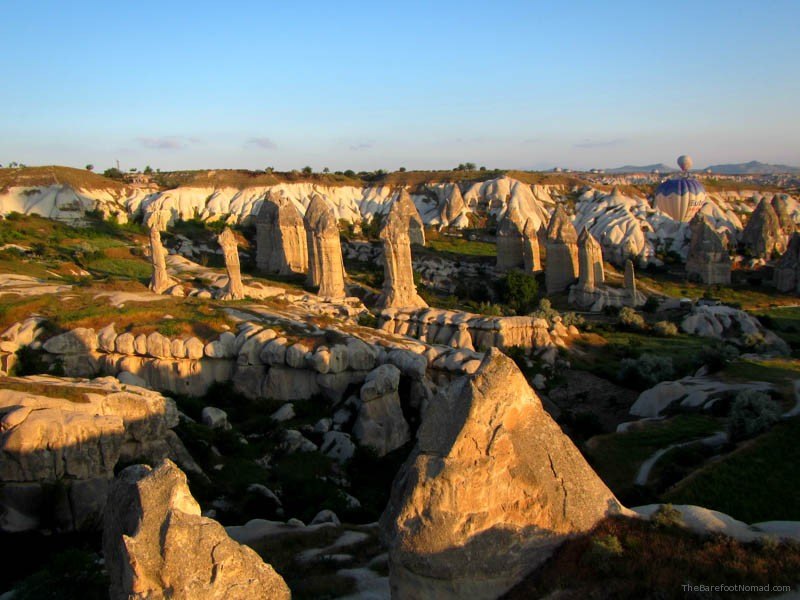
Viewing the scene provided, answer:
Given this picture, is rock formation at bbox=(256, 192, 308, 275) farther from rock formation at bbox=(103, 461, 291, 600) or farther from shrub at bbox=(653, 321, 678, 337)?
rock formation at bbox=(103, 461, 291, 600)

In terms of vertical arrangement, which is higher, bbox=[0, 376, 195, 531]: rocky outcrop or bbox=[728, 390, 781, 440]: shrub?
bbox=[0, 376, 195, 531]: rocky outcrop

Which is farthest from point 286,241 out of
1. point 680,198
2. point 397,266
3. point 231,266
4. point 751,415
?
point 680,198

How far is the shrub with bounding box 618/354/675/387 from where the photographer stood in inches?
953

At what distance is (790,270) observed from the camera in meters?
45.0

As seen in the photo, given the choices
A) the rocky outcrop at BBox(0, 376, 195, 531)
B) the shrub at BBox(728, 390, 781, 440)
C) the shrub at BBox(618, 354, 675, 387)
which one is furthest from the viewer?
the shrub at BBox(618, 354, 675, 387)

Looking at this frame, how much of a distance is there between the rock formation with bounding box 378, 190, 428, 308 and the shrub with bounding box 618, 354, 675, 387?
10265 millimetres

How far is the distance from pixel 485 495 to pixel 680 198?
260 ft

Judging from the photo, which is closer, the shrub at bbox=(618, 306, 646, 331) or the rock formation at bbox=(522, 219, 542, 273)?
the shrub at bbox=(618, 306, 646, 331)

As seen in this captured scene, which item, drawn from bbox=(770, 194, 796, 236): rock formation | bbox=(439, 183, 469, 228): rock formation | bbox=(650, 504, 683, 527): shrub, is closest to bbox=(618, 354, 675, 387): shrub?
bbox=(650, 504, 683, 527): shrub

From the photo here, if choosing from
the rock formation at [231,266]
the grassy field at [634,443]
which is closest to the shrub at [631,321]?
the grassy field at [634,443]

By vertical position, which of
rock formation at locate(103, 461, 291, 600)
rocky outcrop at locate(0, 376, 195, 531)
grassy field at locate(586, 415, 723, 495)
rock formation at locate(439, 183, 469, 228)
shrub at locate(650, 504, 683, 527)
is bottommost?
grassy field at locate(586, 415, 723, 495)

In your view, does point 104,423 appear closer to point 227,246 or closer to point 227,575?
point 227,575

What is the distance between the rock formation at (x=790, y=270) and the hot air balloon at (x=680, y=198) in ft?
106

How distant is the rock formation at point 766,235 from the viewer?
5412cm
